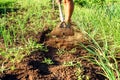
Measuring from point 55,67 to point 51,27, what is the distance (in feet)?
5.82

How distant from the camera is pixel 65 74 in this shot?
330 cm

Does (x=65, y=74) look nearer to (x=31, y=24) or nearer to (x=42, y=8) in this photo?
(x=31, y=24)

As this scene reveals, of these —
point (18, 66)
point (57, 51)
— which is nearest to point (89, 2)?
point (57, 51)

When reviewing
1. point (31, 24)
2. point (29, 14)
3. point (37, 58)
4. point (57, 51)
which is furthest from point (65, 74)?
point (29, 14)

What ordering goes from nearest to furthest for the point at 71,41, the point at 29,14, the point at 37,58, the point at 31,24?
the point at 37,58
the point at 71,41
the point at 31,24
the point at 29,14

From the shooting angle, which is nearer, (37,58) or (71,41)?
(37,58)

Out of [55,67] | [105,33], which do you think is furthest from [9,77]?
[105,33]

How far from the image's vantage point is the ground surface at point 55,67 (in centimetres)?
323

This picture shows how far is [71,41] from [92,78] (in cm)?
130

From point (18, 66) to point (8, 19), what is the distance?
7.08 ft

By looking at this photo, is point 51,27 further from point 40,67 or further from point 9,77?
point 9,77

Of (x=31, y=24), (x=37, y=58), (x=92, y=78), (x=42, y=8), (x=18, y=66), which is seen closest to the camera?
(x=92, y=78)

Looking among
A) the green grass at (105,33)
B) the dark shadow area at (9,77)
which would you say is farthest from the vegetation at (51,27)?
the dark shadow area at (9,77)

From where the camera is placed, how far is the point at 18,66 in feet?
11.2
